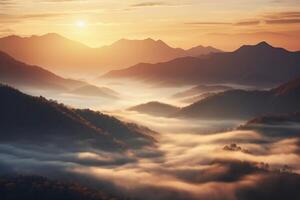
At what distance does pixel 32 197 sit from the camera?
15500cm

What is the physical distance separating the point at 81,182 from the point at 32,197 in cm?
4036

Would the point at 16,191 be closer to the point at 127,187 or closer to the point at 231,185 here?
the point at 127,187

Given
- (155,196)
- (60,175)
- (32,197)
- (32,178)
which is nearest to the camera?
(32,197)

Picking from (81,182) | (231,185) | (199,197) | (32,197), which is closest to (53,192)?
(32,197)

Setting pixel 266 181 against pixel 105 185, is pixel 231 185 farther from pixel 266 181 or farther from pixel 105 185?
pixel 105 185

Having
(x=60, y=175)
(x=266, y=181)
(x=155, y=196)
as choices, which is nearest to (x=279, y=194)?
(x=266, y=181)

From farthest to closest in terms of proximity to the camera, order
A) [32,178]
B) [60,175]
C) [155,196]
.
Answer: [60,175], [155,196], [32,178]

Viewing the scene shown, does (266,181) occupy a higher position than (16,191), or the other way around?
(266,181)

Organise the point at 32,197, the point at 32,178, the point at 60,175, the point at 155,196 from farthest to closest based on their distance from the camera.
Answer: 1. the point at 60,175
2. the point at 155,196
3. the point at 32,178
4. the point at 32,197

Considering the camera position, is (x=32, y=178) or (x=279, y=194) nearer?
(x=32, y=178)

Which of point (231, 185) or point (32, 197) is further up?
point (231, 185)

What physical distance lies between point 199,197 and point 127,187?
77.8ft

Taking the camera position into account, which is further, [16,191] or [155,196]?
[155,196]

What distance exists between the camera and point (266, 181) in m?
194
